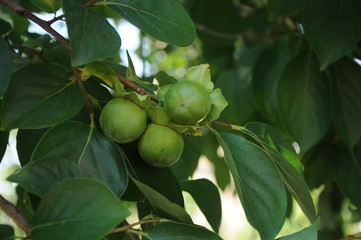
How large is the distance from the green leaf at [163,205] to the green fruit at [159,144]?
44 millimetres

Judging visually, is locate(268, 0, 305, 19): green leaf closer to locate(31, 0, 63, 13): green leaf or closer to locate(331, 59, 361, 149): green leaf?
locate(331, 59, 361, 149): green leaf

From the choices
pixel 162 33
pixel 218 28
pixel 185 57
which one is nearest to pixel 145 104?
pixel 162 33

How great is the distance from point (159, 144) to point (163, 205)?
82mm

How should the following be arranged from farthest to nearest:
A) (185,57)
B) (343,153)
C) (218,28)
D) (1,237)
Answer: (185,57) → (218,28) → (343,153) → (1,237)

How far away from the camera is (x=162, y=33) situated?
85 cm

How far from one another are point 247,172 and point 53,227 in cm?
29

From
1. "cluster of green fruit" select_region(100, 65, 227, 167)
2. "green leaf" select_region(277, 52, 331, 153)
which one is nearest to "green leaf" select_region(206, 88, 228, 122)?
"cluster of green fruit" select_region(100, 65, 227, 167)

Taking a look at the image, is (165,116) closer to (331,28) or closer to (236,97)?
(331,28)

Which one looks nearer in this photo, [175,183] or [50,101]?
[50,101]

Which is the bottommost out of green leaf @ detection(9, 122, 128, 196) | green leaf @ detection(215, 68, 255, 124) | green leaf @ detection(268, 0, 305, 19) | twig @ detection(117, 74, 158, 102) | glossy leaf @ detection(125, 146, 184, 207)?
green leaf @ detection(215, 68, 255, 124)

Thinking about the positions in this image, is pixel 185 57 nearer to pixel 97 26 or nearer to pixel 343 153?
pixel 343 153

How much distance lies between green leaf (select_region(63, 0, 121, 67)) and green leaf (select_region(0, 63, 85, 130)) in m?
0.08

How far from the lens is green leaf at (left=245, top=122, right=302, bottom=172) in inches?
36.9

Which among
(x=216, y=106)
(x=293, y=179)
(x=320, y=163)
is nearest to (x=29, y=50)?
(x=216, y=106)
